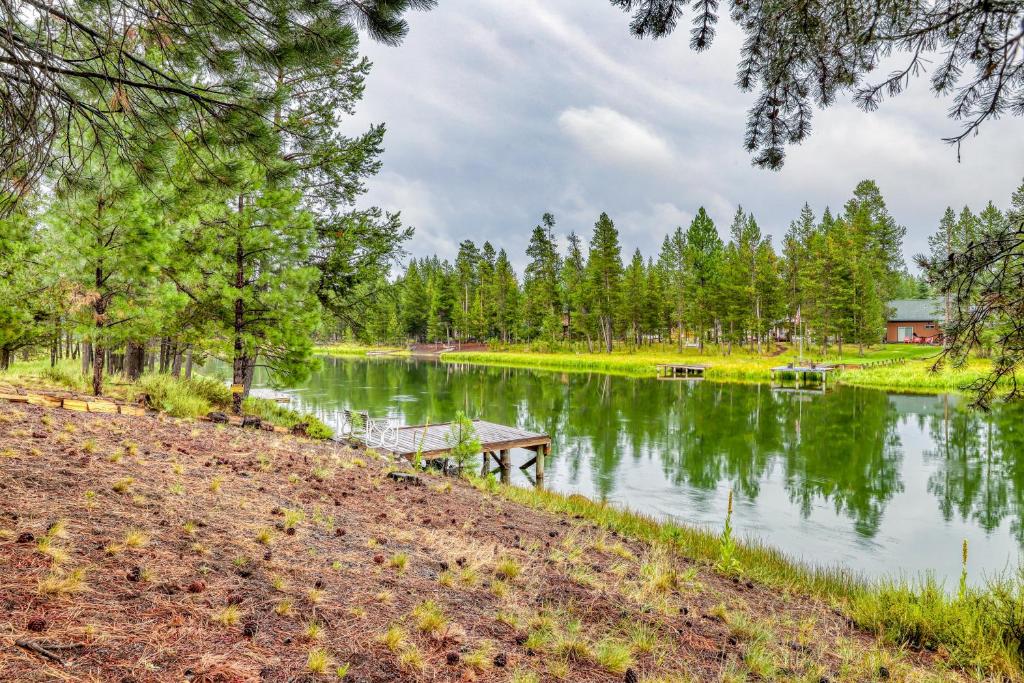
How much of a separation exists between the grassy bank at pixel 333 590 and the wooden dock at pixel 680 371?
37.4 meters

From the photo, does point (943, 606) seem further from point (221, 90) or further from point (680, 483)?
point (680, 483)

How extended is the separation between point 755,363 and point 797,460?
32055mm

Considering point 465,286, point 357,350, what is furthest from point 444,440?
point 357,350

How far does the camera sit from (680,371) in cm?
4603

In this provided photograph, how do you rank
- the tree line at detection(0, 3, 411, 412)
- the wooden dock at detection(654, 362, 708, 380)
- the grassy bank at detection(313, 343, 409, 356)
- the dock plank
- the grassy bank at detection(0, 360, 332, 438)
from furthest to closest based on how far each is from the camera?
the grassy bank at detection(313, 343, 409, 356), the wooden dock at detection(654, 362, 708, 380), the dock plank, the grassy bank at detection(0, 360, 332, 438), the tree line at detection(0, 3, 411, 412)

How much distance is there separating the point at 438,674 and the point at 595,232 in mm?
58976

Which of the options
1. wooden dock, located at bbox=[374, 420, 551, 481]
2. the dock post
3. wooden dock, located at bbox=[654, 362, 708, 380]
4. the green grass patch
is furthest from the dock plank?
wooden dock, located at bbox=[654, 362, 708, 380]

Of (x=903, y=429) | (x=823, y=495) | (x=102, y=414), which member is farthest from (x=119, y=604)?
(x=903, y=429)

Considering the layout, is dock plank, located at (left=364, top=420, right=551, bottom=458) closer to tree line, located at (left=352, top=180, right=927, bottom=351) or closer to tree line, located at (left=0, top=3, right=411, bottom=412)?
tree line, located at (left=0, top=3, right=411, bottom=412)

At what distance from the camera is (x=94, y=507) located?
4387mm

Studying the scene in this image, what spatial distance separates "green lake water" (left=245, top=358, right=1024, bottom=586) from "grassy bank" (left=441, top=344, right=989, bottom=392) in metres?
3.43

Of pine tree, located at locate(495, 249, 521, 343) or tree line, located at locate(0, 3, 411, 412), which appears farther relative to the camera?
pine tree, located at locate(495, 249, 521, 343)

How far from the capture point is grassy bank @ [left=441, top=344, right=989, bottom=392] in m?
34.4

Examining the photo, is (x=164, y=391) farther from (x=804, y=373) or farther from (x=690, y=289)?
(x=690, y=289)
